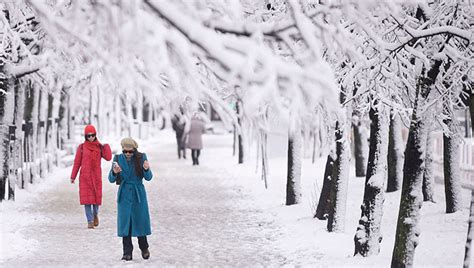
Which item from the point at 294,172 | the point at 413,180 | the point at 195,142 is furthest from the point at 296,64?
the point at 195,142

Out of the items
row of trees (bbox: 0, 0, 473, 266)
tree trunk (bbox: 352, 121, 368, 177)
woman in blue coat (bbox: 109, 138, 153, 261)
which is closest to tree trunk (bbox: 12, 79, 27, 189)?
row of trees (bbox: 0, 0, 473, 266)

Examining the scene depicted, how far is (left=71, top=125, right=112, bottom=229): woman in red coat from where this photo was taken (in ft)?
39.2

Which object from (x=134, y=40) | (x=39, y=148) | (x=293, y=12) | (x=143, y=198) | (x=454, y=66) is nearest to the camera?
A: (x=134, y=40)

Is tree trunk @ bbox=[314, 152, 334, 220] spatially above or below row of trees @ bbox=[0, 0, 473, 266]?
below

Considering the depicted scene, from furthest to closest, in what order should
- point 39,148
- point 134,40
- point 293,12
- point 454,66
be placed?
point 39,148 → point 454,66 → point 293,12 → point 134,40

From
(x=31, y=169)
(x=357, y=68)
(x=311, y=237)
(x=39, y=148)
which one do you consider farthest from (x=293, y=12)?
(x=39, y=148)

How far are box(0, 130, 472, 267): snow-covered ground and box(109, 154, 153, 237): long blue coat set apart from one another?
0.44 m

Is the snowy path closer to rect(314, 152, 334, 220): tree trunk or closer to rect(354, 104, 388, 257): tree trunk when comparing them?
rect(314, 152, 334, 220): tree trunk

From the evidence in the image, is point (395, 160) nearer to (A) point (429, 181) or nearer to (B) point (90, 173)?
(A) point (429, 181)

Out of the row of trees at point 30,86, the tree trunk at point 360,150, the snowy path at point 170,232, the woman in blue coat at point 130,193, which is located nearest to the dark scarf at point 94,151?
the row of trees at point 30,86

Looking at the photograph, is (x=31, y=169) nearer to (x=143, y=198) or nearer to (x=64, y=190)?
(x=64, y=190)

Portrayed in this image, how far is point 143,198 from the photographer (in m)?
9.45

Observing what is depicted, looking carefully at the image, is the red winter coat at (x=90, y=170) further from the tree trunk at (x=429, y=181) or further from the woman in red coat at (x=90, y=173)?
the tree trunk at (x=429, y=181)

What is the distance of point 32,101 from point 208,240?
36.0ft
